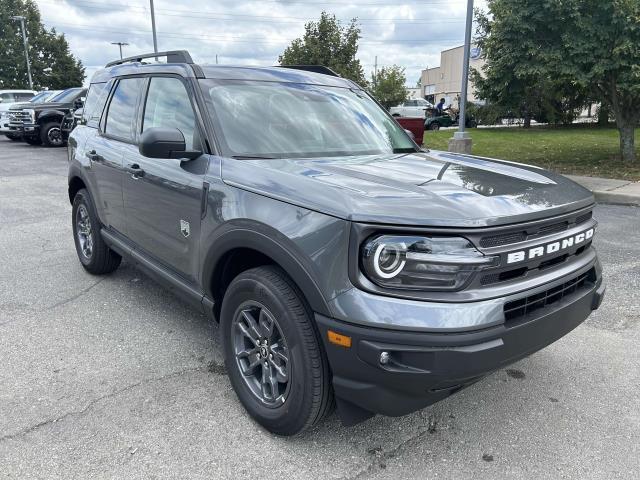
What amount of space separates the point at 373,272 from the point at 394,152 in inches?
65.1

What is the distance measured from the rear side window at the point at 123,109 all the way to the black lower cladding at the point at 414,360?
268 cm

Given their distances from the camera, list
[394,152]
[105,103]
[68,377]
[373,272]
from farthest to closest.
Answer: [105,103] < [394,152] < [68,377] < [373,272]

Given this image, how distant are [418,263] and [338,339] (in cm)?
45

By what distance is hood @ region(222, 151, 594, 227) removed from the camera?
2.21 meters

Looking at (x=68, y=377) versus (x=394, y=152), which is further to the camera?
(x=394, y=152)

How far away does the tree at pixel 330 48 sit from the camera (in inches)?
994

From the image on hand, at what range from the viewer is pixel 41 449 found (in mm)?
2611

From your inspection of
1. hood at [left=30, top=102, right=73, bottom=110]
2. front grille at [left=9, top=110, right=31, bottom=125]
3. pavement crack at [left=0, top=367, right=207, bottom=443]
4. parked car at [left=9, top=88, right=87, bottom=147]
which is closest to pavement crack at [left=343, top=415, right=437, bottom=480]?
pavement crack at [left=0, top=367, right=207, bottom=443]

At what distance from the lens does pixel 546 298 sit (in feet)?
8.04

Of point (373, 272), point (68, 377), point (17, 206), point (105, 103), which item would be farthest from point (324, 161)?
point (17, 206)

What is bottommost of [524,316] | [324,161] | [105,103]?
[524,316]

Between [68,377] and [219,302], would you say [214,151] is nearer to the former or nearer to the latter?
[219,302]

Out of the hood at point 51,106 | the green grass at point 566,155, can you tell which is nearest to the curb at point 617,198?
the green grass at point 566,155

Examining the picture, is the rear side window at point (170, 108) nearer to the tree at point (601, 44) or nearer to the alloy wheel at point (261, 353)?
the alloy wheel at point (261, 353)
